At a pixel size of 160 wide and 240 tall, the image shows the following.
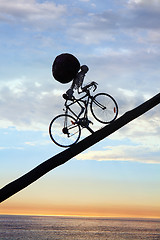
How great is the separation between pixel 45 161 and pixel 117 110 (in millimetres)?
3653

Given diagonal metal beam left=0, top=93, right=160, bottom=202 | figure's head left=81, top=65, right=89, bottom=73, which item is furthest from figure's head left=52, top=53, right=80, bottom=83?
diagonal metal beam left=0, top=93, right=160, bottom=202

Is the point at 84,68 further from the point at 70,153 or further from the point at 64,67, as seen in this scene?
the point at 70,153

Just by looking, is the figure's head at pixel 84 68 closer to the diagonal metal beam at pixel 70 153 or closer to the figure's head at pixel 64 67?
the figure's head at pixel 64 67

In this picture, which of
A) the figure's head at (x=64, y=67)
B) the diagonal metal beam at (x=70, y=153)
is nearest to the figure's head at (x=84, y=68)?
the figure's head at (x=64, y=67)

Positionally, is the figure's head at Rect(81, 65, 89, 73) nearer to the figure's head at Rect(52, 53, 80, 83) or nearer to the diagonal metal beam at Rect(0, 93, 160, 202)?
the figure's head at Rect(52, 53, 80, 83)

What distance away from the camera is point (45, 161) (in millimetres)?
8688

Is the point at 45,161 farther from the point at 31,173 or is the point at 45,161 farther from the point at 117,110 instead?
the point at 117,110

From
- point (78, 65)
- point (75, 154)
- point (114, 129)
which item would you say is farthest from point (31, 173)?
point (78, 65)

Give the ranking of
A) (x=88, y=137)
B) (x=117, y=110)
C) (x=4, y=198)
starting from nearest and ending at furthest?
(x=4, y=198), (x=88, y=137), (x=117, y=110)

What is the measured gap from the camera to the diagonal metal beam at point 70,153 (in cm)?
851

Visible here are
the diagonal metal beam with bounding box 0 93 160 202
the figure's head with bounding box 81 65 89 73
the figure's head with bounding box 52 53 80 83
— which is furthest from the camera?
the figure's head with bounding box 81 65 89 73

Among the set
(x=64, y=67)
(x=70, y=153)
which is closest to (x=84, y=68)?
(x=64, y=67)

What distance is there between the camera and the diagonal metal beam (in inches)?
335

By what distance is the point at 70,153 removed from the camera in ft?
29.3
